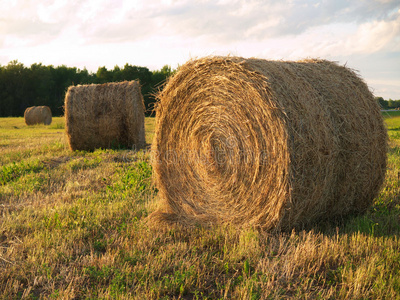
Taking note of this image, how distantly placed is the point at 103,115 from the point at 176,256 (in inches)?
311

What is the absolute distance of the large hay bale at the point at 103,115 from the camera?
35.9ft

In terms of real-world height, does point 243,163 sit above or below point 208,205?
above

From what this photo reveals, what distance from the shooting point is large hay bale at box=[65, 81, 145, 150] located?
11.0 meters

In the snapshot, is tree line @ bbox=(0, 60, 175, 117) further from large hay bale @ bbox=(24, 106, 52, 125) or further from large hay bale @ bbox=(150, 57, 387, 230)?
large hay bale @ bbox=(150, 57, 387, 230)

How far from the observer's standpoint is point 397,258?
3746mm

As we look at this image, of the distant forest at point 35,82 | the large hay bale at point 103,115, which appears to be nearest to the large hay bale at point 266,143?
the large hay bale at point 103,115

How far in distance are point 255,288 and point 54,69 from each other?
57.2 m

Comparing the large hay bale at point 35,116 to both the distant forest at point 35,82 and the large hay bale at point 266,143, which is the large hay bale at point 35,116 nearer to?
the distant forest at point 35,82

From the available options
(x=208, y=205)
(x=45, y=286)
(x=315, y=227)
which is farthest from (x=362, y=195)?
(x=45, y=286)

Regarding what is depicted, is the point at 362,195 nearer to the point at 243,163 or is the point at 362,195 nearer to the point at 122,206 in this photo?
the point at 243,163

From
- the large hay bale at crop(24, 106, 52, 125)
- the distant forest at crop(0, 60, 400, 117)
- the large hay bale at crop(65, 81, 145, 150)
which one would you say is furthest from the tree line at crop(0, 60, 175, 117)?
the large hay bale at crop(65, 81, 145, 150)

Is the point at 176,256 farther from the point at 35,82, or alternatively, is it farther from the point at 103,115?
the point at 35,82

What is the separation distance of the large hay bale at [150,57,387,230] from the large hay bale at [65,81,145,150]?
545 cm

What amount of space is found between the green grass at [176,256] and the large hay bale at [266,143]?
0.34 m
